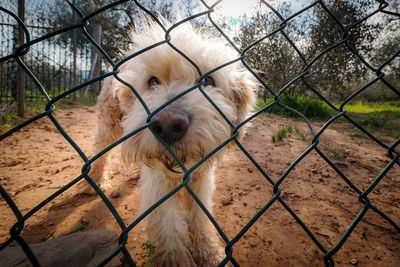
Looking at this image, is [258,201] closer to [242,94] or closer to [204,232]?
[204,232]

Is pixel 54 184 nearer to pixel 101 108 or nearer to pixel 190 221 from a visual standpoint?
pixel 101 108

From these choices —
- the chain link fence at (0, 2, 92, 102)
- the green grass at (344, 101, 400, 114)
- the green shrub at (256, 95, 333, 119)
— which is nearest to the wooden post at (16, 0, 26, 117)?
the chain link fence at (0, 2, 92, 102)

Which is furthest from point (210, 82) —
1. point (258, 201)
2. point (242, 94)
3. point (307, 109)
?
point (307, 109)

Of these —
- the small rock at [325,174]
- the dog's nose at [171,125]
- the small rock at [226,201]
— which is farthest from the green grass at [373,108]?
the dog's nose at [171,125]

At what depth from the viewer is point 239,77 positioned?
269 cm

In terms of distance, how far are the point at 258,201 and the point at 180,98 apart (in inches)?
71.1

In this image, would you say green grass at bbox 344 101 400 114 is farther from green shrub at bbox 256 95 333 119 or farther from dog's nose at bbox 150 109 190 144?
dog's nose at bbox 150 109 190 144

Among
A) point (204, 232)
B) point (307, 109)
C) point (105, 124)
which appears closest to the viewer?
point (204, 232)

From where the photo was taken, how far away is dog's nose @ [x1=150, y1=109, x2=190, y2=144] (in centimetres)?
153

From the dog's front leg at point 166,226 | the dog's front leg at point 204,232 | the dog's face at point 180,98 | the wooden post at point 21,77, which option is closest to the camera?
the dog's face at point 180,98

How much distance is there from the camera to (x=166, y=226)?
207cm

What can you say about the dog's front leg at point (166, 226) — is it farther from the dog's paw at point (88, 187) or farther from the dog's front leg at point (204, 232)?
the dog's paw at point (88, 187)

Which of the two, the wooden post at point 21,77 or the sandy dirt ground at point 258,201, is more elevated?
the wooden post at point 21,77

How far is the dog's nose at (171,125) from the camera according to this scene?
1532mm
